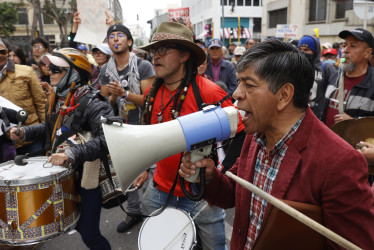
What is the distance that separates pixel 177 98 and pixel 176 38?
0.44 metres

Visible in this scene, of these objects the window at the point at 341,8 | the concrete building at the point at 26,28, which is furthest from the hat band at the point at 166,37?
the concrete building at the point at 26,28

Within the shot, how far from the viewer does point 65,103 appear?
8.57 ft

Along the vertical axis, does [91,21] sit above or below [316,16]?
below

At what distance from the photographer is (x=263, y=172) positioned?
1432mm

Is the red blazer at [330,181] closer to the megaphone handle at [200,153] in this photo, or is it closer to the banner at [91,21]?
the megaphone handle at [200,153]

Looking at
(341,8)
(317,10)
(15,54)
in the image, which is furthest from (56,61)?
(317,10)

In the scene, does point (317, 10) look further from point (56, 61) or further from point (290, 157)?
point (290, 157)

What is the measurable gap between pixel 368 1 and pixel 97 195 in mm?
7049

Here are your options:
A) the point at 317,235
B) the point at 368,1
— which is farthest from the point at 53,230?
the point at 368,1

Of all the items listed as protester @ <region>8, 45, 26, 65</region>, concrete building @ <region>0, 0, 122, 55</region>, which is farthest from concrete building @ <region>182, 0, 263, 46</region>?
protester @ <region>8, 45, 26, 65</region>

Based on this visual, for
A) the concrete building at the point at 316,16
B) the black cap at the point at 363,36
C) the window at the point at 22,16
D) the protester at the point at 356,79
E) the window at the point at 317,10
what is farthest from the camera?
the window at the point at 22,16

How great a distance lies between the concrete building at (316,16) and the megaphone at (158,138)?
1922cm

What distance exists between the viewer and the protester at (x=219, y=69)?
20.0 ft

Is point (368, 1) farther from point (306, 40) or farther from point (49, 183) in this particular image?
point (49, 183)
